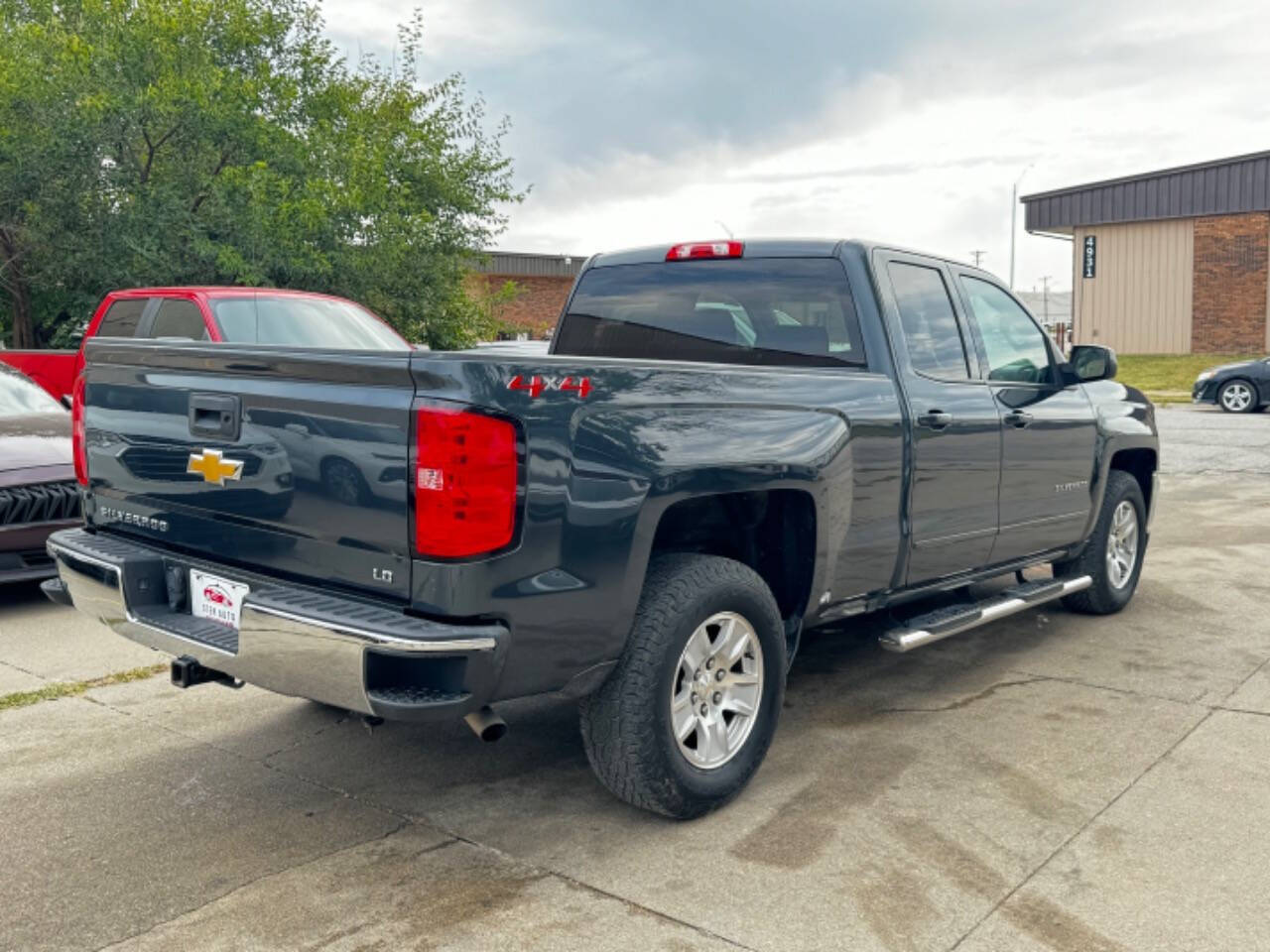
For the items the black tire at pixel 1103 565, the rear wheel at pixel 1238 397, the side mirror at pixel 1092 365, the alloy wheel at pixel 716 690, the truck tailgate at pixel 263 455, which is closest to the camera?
the truck tailgate at pixel 263 455

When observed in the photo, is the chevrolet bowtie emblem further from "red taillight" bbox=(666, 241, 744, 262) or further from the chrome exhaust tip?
"red taillight" bbox=(666, 241, 744, 262)

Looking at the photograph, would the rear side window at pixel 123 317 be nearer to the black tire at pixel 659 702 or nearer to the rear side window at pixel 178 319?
the rear side window at pixel 178 319

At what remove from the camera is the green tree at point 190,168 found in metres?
16.2

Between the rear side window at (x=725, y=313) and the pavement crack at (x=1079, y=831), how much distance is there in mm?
1793

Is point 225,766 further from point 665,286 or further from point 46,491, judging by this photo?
point 46,491

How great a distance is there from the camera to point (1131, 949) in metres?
3.02

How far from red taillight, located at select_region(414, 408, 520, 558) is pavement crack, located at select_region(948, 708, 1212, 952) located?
61.8 inches

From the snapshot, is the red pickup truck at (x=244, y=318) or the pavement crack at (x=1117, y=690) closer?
the pavement crack at (x=1117, y=690)

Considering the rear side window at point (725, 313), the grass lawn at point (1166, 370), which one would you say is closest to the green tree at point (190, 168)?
the rear side window at point (725, 313)

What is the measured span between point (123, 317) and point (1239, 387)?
19465 mm

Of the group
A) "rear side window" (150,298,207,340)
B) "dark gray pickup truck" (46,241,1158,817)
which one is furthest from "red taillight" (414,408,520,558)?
"rear side window" (150,298,207,340)

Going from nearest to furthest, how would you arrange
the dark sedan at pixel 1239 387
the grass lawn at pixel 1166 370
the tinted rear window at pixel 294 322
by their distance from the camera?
the tinted rear window at pixel 294 322, the dark sedan at pixel 1239 387, the grass lawn at pixel 1166 370

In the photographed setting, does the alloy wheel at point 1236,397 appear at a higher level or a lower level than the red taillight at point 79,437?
lower

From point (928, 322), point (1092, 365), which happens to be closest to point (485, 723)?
point (928, 322)
